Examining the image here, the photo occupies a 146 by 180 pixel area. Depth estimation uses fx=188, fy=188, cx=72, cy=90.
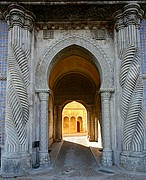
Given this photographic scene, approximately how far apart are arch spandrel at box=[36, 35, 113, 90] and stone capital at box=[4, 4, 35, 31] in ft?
3.39

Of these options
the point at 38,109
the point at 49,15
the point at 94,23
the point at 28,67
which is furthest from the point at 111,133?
the point at 49,15

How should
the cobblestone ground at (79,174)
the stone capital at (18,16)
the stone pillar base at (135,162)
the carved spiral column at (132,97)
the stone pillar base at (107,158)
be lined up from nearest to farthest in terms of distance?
the cobblestone ground at (79,174)
the stone pillar base at (135,162)
the carved spiral column at (132,97)
the stone capital at (18,16)
the stone pillar base at (107,158)

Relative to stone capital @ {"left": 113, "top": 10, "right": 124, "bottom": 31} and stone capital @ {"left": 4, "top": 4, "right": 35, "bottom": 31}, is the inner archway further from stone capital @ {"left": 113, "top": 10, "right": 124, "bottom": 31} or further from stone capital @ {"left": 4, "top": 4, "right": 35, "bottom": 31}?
stone capital @ {"left": 4, "top": 4, "right": 35, "bottom": 31}

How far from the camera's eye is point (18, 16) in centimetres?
545

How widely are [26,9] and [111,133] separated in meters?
4.56

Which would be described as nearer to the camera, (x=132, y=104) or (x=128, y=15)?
(x=132, y=104)

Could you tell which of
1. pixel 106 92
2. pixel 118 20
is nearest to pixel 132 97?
pixel 106 92

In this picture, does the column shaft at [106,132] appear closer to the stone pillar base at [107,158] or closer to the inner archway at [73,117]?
the stone pillar base at [107,158]

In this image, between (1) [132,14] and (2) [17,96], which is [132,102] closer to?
(1) [132,14]

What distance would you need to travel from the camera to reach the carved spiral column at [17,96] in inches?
194

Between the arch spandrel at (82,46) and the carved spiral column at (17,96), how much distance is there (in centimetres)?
58

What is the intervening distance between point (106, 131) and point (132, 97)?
4.50 ft

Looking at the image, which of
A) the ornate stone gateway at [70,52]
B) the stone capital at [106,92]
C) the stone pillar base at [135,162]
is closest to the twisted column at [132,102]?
the ornate stone gateway at [70,52]

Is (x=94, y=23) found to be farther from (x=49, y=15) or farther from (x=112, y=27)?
(x=49, y=15)
